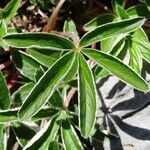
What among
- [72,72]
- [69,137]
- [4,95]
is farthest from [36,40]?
[69,137]

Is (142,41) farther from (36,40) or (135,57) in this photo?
(36,40)

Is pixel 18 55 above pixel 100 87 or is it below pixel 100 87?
above

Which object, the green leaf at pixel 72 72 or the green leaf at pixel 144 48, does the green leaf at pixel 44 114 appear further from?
the green leaf at pixel 144 48

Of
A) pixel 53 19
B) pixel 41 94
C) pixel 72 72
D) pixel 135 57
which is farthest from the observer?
pixel 53 19

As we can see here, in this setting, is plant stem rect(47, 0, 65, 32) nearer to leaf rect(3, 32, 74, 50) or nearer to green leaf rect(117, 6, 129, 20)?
green leaf rect(117, 6, 129, 20)

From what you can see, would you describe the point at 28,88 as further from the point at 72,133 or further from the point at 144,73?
the point at 144,73

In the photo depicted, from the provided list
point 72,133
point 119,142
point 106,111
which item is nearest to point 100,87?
point 106,111
